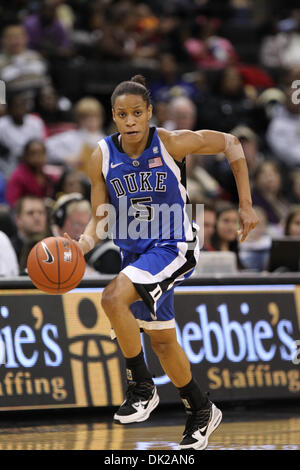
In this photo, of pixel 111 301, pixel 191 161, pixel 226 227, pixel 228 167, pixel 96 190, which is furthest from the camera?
pixel 228 167

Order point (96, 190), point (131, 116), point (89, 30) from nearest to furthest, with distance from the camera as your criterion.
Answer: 1. point (131, 116)
2. point (96, 190)
3. point (89, 30)

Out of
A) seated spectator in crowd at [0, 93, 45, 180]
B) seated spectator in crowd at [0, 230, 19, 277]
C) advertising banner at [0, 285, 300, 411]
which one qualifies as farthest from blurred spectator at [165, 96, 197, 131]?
seated spectator in crowd at [0, 230, 19, 277]

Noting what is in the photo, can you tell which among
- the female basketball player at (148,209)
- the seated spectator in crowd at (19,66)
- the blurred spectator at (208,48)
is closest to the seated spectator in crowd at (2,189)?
the seated spectator in crowd at (19,66)

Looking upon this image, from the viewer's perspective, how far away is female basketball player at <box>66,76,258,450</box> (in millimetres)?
5676

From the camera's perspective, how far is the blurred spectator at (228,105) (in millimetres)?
13281

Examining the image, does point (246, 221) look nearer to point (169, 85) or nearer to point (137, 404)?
point (137, 404)

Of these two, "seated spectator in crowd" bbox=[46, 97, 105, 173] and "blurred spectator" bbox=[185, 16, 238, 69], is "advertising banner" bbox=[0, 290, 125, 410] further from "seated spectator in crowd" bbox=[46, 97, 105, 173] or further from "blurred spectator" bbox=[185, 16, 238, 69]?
"blurred spectator" bbox=[185, 16, 238, 69]

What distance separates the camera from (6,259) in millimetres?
7980

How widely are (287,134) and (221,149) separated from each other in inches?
318

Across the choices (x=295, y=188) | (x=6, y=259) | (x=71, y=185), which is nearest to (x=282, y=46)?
(x=295, y=188)

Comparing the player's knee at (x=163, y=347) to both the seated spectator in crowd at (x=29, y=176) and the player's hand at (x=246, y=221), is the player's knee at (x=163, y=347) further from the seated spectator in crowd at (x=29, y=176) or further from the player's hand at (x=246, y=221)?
the seated spectator in crowd at (x=29, y=176)

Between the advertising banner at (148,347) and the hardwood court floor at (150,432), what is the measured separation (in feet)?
0.55

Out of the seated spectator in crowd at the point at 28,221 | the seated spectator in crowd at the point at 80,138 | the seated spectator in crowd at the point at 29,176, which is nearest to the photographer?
the seated spectator in crowd at the point at 28,221
